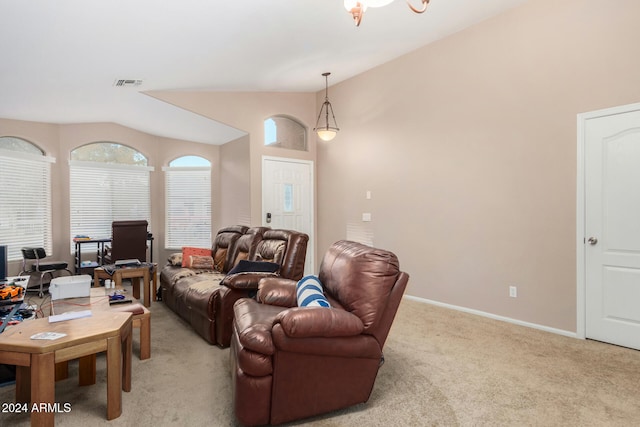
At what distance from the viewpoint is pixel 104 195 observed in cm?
582

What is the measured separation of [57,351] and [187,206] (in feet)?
16.2

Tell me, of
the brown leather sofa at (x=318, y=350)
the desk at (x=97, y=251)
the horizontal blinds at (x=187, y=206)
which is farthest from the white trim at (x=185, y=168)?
the brown leather sofa at (x=318, y=350)

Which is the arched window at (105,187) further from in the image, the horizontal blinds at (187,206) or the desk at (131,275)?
the desk at (131,275)

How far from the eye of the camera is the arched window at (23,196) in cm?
480

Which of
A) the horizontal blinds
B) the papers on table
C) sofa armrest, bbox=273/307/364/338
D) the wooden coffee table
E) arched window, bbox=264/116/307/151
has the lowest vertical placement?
the wooden coffee table

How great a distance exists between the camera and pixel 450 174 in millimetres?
4160

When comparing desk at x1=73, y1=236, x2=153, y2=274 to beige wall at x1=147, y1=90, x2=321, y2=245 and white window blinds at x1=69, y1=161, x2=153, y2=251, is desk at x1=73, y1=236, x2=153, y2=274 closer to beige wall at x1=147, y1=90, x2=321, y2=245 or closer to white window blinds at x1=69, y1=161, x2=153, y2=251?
white window blinds at x1=69, y1=161, x2=153, y2=251

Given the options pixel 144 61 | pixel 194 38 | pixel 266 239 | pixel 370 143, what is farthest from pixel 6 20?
pixel 370 143

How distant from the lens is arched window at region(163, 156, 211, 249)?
21.0 feet

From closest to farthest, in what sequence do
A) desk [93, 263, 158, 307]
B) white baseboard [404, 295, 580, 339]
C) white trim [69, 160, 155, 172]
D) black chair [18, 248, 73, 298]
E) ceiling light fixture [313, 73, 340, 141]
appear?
white baseboard [404, 295, 580, 339] → desk [93, 263, 158, 307] → black chair [18, 248, 73, 298] → ceiling light fixture [313, 73, 340, 141] → white trim [69, 160, 155, 172]

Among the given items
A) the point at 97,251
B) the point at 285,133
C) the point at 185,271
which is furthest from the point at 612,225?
the point at 97,251

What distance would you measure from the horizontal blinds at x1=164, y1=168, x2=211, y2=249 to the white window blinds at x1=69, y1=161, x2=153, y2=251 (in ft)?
1.26

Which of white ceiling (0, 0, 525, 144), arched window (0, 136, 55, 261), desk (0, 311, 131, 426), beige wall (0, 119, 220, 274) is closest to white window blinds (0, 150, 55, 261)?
arched window (0, 136, 55, 261)

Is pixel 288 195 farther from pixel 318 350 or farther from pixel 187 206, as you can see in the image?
pixel 318 350
